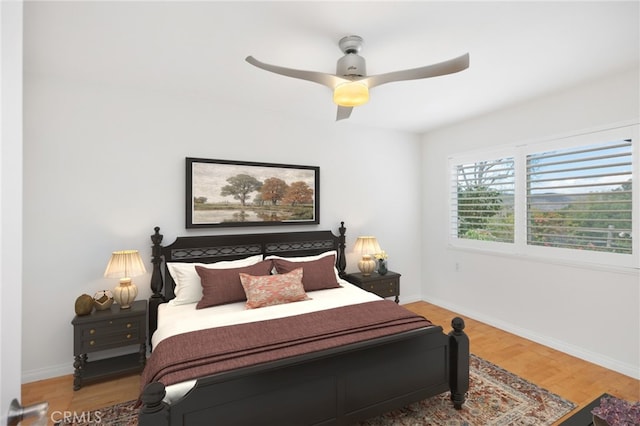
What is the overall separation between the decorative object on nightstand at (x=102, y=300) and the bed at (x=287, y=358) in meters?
0.36

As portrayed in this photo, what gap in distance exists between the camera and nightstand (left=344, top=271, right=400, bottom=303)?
3.83 metres

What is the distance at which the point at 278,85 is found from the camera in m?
2.95

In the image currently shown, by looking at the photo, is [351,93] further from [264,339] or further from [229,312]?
[229,312]

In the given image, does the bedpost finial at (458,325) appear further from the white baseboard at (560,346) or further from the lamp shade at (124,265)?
the lamp shade at (124,265)

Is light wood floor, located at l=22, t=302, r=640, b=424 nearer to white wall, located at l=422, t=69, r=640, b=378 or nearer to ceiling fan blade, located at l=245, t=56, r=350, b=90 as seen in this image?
white wall, located at l=422, t=69, r=640, b=378

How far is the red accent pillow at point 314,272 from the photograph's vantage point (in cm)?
322

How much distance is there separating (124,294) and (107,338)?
0.37 m

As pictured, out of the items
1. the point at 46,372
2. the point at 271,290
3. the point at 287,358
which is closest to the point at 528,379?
the point at 287,358

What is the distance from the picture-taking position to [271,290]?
2791 mm

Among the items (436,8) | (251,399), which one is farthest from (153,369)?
(436,8)

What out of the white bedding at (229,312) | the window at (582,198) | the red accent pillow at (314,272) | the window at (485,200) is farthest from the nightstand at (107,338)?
the window at (582,198)

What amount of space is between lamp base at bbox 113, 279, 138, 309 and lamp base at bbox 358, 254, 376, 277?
251 cm

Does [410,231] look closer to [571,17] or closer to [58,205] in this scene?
[571,17]

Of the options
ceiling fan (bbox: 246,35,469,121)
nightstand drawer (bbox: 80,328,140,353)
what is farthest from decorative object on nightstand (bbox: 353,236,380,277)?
nightstand drawer (bbox: 80,328,140,353)
